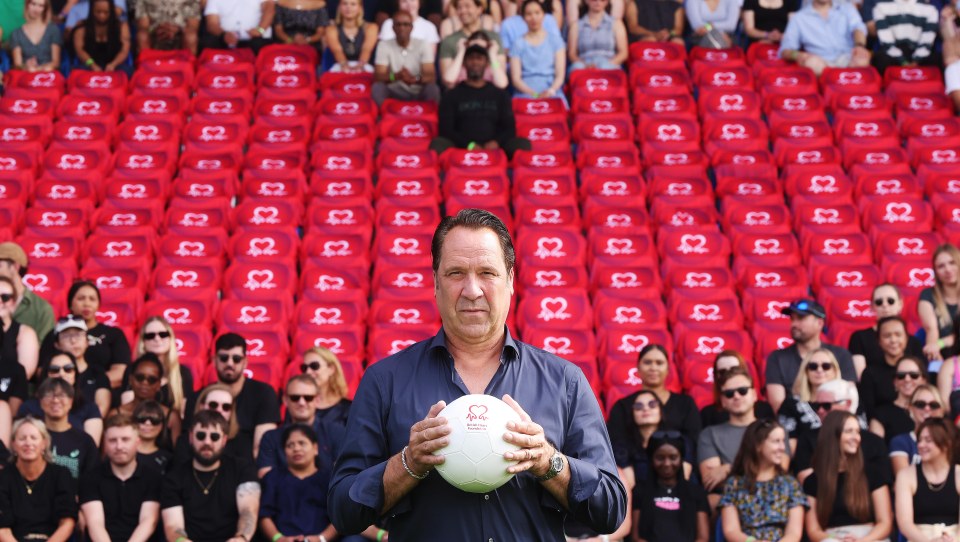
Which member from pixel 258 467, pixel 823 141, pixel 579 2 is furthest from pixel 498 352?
pixel 579 2

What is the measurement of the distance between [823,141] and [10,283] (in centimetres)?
638

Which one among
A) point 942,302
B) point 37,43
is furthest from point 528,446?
point 37,43

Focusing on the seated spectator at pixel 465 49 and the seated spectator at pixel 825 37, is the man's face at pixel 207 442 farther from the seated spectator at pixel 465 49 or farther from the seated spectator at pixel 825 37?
the seated spectator at pixel 825 37

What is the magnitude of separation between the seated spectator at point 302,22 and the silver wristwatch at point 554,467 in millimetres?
10680

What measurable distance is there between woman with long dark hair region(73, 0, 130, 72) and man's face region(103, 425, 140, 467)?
225 inches

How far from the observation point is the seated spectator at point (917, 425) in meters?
8.51

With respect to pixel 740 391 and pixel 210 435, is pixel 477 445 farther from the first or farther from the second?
pixel 740 391

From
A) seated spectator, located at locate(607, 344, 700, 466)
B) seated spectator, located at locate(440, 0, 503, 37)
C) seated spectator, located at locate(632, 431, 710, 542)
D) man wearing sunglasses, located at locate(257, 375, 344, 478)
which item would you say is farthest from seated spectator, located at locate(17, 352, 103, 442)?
seated spectator, located at locate(440, 0, 503, 37)

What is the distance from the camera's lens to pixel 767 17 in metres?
13.6

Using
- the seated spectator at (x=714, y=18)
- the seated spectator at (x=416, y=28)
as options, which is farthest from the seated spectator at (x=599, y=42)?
the seated spectator at (x=416, y=28)

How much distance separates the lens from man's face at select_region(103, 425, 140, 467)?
8.08m

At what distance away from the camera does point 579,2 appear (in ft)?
44.1

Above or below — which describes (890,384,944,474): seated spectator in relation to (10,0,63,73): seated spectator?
below

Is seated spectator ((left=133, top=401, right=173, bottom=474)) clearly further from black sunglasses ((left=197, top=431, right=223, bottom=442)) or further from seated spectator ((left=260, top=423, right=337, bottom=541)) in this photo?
seated spectator ((left=260, top=423, right=337, bottom=541))
